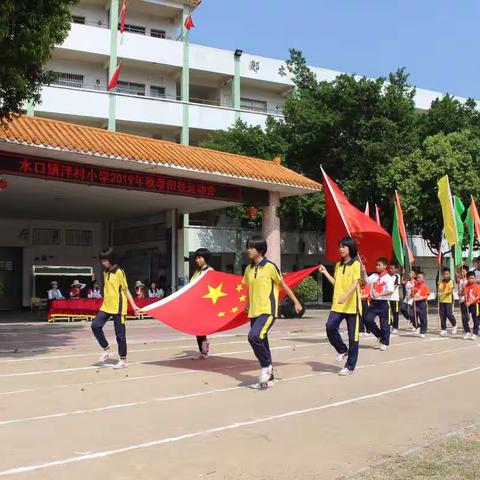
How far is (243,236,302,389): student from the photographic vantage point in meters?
7.11

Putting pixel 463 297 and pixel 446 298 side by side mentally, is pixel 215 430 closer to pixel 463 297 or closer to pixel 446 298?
pixel 446 298

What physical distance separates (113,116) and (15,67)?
2052 centimetres

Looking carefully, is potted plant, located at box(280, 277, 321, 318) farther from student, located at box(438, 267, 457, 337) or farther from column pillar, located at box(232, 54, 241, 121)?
column pillar, located at box(232, 54, 241, 121)

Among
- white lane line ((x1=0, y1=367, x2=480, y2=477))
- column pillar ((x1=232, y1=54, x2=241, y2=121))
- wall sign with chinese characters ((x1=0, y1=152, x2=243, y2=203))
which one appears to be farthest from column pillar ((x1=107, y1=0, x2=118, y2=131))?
white lane line ((x1=0, y1=367, x2=480, y2=477))

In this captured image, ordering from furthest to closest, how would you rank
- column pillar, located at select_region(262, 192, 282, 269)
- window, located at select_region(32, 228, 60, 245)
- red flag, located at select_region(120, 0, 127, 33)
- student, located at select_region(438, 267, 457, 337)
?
red flag, located at select_region(120, 0, 127, 33)
window, located at select_region(32, 228, 60, 245)
column pillar, located at select_region(262, 192, 282, 269)
student, located at select_region(438, 267, 457, 337)

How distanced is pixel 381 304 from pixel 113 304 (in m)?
5.35

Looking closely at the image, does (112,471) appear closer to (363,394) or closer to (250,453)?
(250,453)

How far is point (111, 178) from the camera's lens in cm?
1673

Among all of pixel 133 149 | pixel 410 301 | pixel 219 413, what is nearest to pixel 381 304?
pixel 410 301

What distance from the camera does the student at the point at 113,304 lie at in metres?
8.77

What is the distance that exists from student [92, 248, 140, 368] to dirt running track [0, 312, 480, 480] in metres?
0.46

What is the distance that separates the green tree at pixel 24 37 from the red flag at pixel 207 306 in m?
4.05


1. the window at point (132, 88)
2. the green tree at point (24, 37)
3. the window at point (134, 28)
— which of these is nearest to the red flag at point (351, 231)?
the green tree at point (24, 37)

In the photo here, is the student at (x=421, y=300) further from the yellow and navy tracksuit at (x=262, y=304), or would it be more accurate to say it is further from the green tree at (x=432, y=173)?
the green tree at (x=432, y=173)
